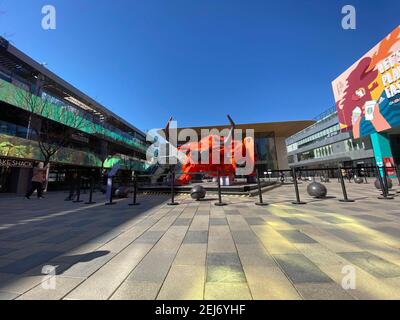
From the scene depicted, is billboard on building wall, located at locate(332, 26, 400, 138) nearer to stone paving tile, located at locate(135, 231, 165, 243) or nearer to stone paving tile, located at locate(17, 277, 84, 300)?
stone paving tile, located at locate(135, 231, 165, 243)

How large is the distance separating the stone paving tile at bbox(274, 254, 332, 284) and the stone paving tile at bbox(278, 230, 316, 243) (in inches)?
27.4

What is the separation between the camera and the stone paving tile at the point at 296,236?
3434mm

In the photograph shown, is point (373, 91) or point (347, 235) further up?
point (373, 91)

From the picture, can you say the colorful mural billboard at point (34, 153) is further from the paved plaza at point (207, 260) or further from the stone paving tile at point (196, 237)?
the stone paving tile at point (196, 237)

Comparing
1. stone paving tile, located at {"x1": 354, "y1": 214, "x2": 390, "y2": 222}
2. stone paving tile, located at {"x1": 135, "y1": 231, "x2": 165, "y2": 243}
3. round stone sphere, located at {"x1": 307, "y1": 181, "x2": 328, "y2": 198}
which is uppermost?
round stone sphere, located at {"x1": 307, "y1": 181, "x2": 328, "y2": 198}

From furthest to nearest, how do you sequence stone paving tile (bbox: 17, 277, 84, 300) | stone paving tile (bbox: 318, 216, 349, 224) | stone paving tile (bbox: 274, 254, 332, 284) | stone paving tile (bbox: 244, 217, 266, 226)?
stone paving tile (bbox: 244, 217, 266, 226) < stone paving tile (bbox: 318, 216, 349, 224) < stone paving tile (bbox: 274, 254, 332, 284) < stone paving tile (bbox: 17, 277, 84, 300)

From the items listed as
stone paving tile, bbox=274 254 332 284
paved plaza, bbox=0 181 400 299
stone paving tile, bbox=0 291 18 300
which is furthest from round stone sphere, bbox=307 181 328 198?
stone paving tile, bbox=0 291 18 300

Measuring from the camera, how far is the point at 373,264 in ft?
8.05

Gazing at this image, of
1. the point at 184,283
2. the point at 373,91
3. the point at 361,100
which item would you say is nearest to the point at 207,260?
the point at 184,283

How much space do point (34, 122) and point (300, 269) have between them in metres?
25.1

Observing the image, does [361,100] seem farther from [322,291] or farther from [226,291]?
[226,291]

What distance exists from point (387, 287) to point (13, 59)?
86.1 feet

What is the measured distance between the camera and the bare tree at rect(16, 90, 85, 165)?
1830 cm
